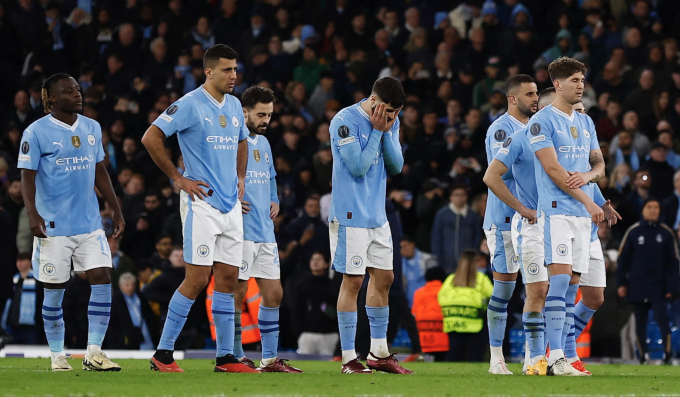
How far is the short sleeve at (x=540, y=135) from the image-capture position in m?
8.66

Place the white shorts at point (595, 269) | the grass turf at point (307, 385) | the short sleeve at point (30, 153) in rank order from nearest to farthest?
the grass turf at point (307, 385), the short sleeve at point (30, 153), the white shorts at point (595, 269)

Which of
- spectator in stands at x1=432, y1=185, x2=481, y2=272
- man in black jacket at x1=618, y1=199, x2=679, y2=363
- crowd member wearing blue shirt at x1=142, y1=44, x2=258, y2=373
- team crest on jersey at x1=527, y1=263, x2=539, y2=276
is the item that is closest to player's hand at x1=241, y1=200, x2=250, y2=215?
crowd member wearing blue shirt at x1=142, y1=44, x2=258, y2=373

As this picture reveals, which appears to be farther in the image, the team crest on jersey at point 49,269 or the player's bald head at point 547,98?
the player's bald head at point 547,98

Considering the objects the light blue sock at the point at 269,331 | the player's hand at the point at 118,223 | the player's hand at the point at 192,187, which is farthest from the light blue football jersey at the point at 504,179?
the player's hand at the point at 118,223

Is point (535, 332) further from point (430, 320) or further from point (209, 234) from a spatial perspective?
point (430, 320)

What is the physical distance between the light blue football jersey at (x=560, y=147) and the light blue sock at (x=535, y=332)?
3.03ft

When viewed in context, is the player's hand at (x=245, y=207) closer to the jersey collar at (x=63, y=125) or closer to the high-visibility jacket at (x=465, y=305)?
the jersey collar at (x=63, y=125)

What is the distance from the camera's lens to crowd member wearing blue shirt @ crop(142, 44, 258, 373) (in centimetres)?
855

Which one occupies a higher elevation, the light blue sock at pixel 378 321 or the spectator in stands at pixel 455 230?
the spectator in stands at pixel 455 230

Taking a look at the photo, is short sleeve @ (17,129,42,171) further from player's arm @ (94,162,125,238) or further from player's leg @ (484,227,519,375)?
player's leg @ (484,227,519,375)

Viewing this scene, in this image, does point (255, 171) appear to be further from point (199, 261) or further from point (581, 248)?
point (581, 248)

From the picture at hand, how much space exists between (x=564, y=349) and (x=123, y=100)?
12.4 m

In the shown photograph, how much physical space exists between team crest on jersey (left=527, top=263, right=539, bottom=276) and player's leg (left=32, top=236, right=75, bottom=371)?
12.6ft

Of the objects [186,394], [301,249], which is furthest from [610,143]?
[186,394]
